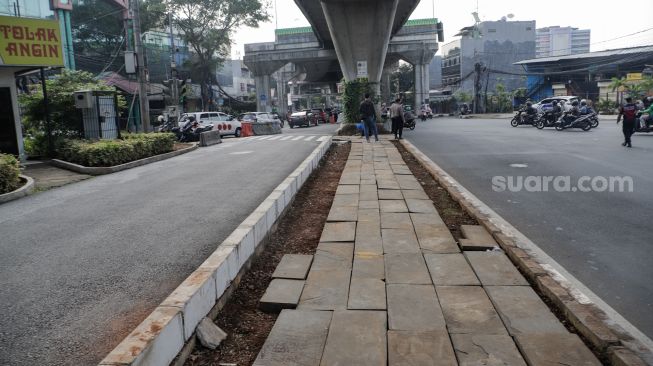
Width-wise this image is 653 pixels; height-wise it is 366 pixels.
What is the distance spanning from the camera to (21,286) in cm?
402

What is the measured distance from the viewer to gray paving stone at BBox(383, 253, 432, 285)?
407 cm

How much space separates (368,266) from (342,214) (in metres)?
1.99

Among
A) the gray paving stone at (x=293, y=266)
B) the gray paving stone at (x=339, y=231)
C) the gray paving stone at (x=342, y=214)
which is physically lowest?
the gray paving stone at (x=293, y=266)

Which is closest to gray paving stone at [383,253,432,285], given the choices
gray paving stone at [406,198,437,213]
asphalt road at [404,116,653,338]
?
asphalt road at [404,116,653,338]

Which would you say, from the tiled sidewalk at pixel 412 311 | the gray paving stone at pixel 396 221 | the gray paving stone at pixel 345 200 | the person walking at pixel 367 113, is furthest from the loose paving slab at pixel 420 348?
the person walking at pixel 367 113

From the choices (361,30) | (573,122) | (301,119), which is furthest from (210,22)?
(573,122)

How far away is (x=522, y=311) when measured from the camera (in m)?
3.45

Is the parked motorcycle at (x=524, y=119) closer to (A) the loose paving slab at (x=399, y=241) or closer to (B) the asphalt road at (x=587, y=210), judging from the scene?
(B) the asphalt road at (x=587, y=210)

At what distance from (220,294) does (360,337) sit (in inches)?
44.3

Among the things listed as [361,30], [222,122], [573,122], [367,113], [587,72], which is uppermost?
[361,30]

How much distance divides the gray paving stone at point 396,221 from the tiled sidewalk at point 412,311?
57 millimetres

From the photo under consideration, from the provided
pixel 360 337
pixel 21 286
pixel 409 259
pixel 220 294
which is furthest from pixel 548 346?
pixel 21 286

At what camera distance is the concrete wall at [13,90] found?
13078 mm

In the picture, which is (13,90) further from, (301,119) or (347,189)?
(301,119)
